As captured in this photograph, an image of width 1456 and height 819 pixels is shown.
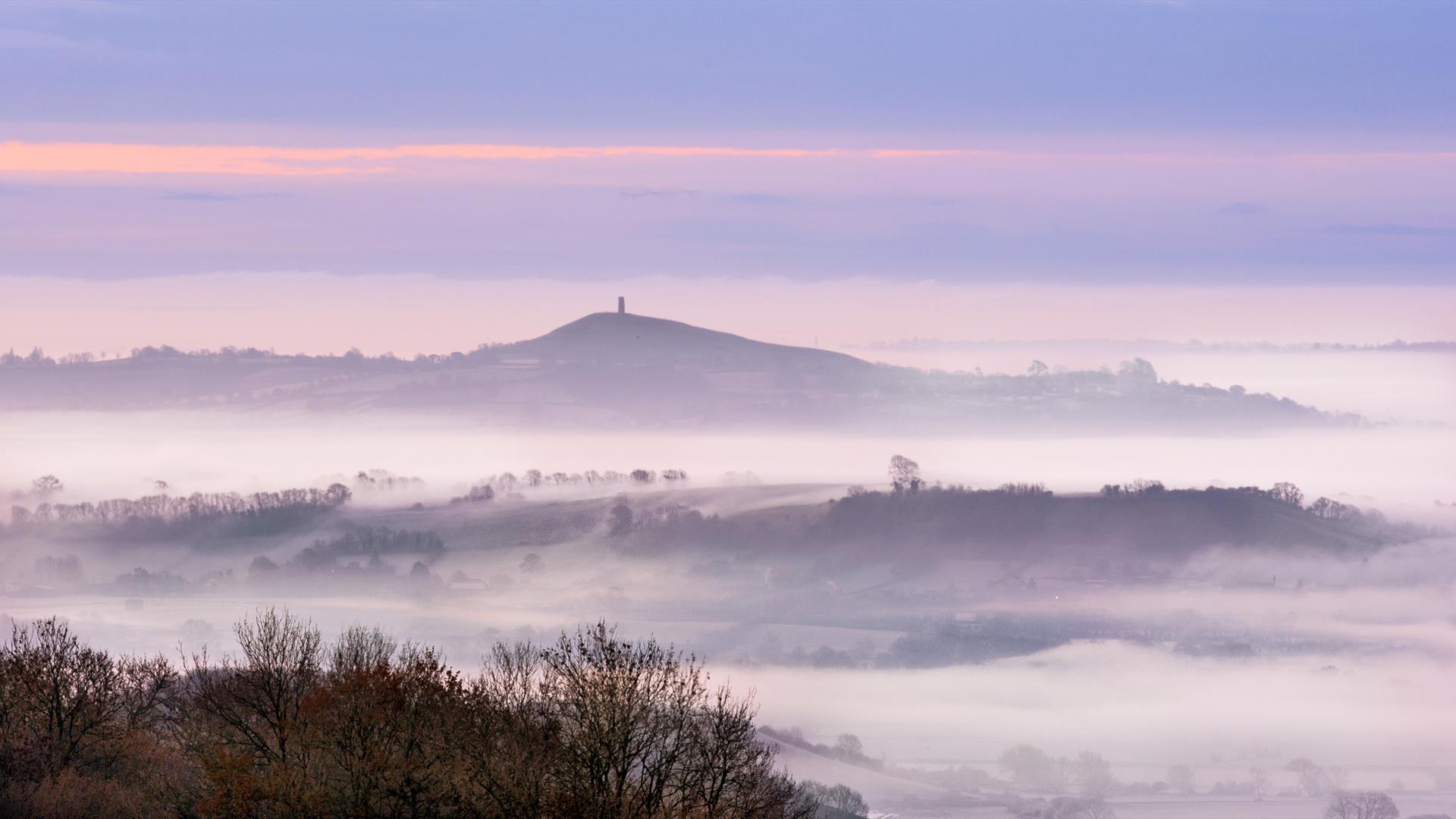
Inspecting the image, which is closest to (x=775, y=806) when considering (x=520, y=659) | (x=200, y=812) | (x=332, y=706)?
(x=520, y=659)

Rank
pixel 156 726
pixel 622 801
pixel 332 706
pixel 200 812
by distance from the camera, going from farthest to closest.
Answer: pixel 156 726 < pixel 332 706 < pixel 200 812 < pixel 622 801

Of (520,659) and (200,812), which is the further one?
(520,659)

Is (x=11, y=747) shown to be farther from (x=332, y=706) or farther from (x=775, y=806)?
(x=775, y=806)

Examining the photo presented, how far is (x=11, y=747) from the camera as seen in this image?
113 metres

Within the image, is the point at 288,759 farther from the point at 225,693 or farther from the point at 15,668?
the point at 15,668

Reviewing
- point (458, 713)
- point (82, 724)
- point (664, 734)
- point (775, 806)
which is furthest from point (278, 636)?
point (664, 734)

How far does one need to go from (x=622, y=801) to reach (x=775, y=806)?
30694 millimetres

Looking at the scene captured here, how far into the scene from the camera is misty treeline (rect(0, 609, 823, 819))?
8844 centimetres

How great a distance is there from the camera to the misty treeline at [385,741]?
88.4 m

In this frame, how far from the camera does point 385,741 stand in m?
98.6

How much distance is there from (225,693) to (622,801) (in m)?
38.0

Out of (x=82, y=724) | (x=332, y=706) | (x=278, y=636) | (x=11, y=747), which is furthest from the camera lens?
(x=278, y=636)

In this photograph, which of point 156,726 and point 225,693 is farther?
Result: point 156,726

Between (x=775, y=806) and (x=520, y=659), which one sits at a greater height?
(x=520, y=659)
